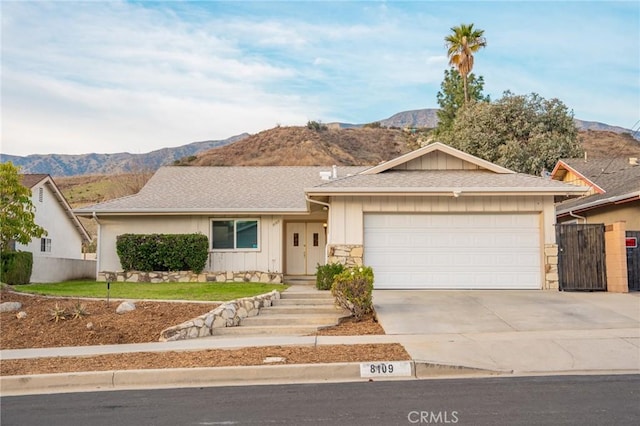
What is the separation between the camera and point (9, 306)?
14336 mm

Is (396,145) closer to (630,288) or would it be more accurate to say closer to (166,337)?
(630,288)

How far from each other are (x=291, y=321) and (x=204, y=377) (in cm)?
440

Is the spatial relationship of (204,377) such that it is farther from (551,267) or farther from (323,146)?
(323,146)

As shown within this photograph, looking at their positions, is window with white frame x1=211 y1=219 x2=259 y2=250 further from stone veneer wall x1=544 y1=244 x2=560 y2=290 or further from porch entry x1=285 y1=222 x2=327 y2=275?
stone veneer wall x1=544 y1=244 x2=560 y2=290

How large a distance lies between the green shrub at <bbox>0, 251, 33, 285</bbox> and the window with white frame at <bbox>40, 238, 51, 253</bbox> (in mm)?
8250

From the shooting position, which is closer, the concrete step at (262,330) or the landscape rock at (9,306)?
the concrete step at (262,330)

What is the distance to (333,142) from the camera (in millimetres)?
74812

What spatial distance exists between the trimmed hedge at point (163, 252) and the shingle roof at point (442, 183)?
228 inches

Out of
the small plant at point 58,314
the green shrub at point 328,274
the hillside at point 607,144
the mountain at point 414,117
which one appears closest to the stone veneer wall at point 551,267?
the green shrub at point 328,274

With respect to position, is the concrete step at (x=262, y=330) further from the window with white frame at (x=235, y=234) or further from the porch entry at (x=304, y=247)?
the porch entry at (x=304, y=247)

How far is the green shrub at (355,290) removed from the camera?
43.3 ft

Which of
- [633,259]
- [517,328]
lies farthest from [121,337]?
[633,259]

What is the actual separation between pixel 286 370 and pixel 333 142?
2624 inches

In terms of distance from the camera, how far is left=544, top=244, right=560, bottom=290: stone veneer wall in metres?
17.2
